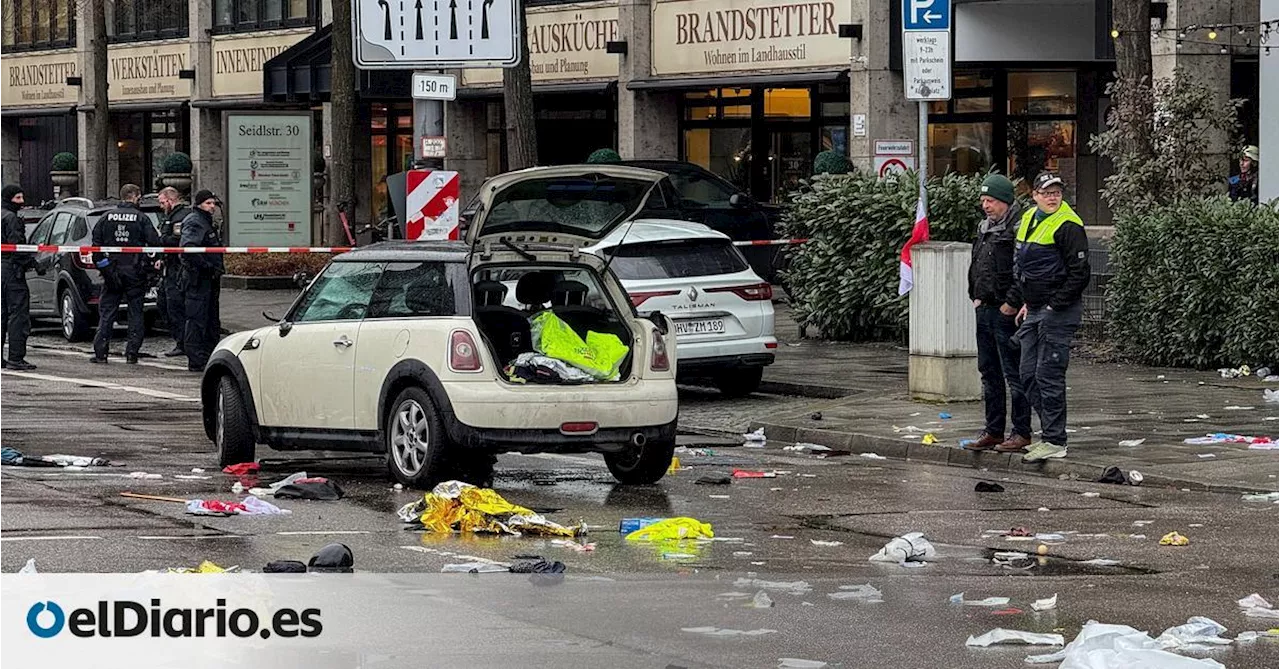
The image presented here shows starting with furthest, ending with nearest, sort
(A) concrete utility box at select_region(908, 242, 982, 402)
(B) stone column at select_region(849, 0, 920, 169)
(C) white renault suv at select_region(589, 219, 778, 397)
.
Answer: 1. (B) stone column at select_region(849, 0, 920, 169)
2. (C) white renault suv at select_region(589, 219, 778, 397)
3. (A) concrete utility box at select_region(908, 242, 982, 402)

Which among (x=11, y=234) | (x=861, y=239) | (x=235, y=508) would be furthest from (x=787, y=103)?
(x=235, y=508)

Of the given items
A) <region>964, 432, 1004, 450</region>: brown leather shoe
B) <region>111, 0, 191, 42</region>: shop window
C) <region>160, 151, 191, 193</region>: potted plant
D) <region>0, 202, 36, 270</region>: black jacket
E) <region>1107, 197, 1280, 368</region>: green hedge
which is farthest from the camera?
<region>111, 0, 191, 42</region>: shop window

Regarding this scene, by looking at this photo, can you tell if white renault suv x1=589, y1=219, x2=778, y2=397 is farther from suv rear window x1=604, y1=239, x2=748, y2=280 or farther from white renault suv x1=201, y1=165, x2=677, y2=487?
white renault suv x1=201, y1=165, x2=677, y2=487

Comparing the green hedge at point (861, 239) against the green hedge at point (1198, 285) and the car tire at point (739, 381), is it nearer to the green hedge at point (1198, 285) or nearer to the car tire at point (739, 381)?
the green hedge at point (1198, 285)

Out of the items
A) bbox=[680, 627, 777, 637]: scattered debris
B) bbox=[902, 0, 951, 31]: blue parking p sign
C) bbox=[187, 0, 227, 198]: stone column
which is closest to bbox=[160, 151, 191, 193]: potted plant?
bbox=[187, 0, 227, 198]: stone column

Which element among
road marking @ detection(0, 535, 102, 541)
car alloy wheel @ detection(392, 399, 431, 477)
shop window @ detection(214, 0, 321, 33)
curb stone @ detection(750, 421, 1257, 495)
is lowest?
curb stone @ detection(750, 421, 1257, 495)

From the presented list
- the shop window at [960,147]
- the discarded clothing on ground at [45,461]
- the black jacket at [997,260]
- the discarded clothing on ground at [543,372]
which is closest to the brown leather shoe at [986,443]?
the black jacket at [997,260]

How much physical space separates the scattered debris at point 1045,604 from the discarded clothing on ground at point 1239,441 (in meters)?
6.10

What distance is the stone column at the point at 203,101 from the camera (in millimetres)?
47656

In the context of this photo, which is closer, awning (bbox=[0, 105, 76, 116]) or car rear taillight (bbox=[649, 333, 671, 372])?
car rear taillight (bbox=[649, 333, 671, 372])

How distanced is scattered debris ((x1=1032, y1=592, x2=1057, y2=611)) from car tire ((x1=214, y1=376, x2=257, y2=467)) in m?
6.45

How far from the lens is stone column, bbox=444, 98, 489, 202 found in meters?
40.8

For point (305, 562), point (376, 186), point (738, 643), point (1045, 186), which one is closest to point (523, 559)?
point (305, 562)

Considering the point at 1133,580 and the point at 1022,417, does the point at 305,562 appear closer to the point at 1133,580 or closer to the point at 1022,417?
the point at 1133,580
